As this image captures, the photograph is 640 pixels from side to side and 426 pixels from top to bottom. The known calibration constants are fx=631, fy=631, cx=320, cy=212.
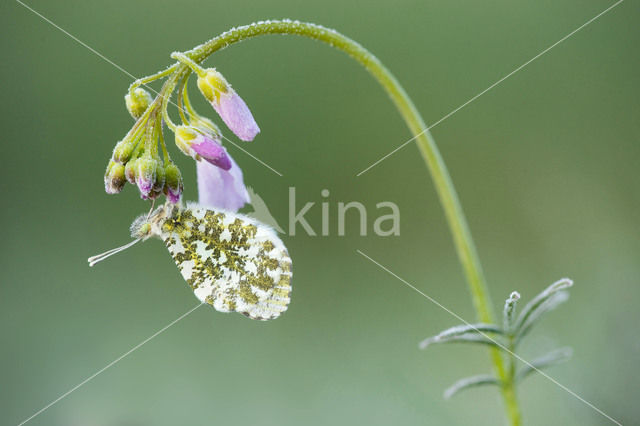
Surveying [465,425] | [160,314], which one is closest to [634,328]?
[465,425]

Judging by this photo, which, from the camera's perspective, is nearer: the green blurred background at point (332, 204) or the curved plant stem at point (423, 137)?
the curved plant stem at point (423, 137)

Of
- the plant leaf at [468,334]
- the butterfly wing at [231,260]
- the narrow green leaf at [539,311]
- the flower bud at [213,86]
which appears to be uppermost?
the flower bud at [213,86]

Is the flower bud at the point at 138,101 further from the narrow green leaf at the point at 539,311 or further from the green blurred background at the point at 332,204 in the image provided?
the green blurred background at the point at 332,204

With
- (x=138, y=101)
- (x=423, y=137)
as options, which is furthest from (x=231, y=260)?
(x=423, y=137)

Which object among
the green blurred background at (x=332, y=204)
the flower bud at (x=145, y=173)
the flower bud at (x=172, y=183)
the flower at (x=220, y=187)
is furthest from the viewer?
the green blurred background at (x=332, y=204)

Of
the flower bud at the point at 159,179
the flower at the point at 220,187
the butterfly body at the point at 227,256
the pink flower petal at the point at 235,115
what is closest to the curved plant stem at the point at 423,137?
the pink flower petal at the point at 235,115
